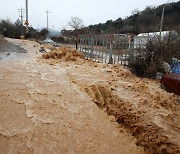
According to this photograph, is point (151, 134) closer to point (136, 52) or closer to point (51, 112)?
point (51, 112)

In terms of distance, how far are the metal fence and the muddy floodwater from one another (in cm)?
286

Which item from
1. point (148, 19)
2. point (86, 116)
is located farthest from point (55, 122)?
point (148, 19)

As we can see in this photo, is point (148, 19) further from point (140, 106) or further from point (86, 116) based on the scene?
point (86, 116)

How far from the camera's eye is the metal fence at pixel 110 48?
32.3ft

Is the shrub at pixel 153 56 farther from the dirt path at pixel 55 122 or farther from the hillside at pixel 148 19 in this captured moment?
the hillside at pixel 148 19

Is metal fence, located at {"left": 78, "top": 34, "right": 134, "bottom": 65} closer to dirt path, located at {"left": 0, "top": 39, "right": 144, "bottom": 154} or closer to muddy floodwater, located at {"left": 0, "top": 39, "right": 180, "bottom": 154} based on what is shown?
muddy floodwater, located at {"left": 0, "top": 39, "right": 180, "bottom": 154}

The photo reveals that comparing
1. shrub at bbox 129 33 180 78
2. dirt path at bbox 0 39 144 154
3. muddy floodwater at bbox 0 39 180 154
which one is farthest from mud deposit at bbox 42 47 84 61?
dirt path at bbox 0 39 144 154

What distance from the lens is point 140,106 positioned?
494 cm

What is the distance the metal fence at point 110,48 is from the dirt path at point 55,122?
3826 millimetres

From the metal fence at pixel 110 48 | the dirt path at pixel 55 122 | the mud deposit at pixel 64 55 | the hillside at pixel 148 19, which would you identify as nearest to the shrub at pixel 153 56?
the metal fence at pixel 110 48

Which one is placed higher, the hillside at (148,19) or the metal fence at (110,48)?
the hillside at (148,19)

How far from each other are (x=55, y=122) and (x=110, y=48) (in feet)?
20.7

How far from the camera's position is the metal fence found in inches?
388

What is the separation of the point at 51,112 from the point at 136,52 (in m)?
5.14
